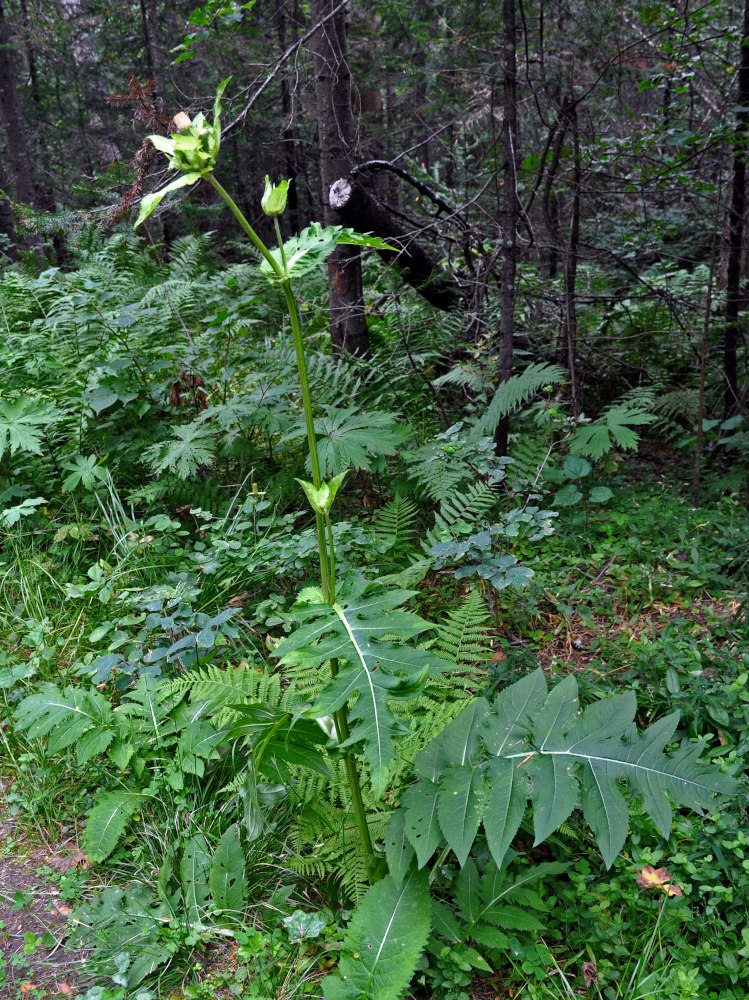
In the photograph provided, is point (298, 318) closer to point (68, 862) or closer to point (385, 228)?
point (68, 862)

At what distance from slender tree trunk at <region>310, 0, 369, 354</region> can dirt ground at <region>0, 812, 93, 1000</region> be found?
3.05 meters

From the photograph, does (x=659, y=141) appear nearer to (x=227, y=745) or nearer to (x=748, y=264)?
(x=748, y=264)

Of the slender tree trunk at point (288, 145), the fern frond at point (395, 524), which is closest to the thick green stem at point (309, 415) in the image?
the fern frond at point (395, 524)

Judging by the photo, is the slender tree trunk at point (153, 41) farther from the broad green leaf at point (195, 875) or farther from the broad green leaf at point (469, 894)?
the broad green leaf at point (469, 894)

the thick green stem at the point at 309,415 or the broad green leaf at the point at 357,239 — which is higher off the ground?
the broad green leaf at the point at 357,239

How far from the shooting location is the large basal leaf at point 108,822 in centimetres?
204

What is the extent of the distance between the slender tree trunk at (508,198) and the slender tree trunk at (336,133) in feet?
3.08

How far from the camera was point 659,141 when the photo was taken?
3.95 metres

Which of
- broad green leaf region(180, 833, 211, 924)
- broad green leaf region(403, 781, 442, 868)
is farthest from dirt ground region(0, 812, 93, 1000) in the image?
broad green leaf region(403, 781, 442, 868)

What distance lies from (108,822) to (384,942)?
1013 mm

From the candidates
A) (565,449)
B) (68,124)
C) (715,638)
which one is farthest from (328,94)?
(68,124)

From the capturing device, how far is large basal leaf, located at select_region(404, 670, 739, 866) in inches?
58.4

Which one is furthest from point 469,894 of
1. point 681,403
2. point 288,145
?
point 288,145

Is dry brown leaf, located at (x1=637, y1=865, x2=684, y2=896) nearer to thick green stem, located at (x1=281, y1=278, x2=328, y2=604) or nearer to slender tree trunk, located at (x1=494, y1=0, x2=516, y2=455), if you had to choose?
thick green stem, located at (x1=281, y1=278, x2=328, y2=604)
